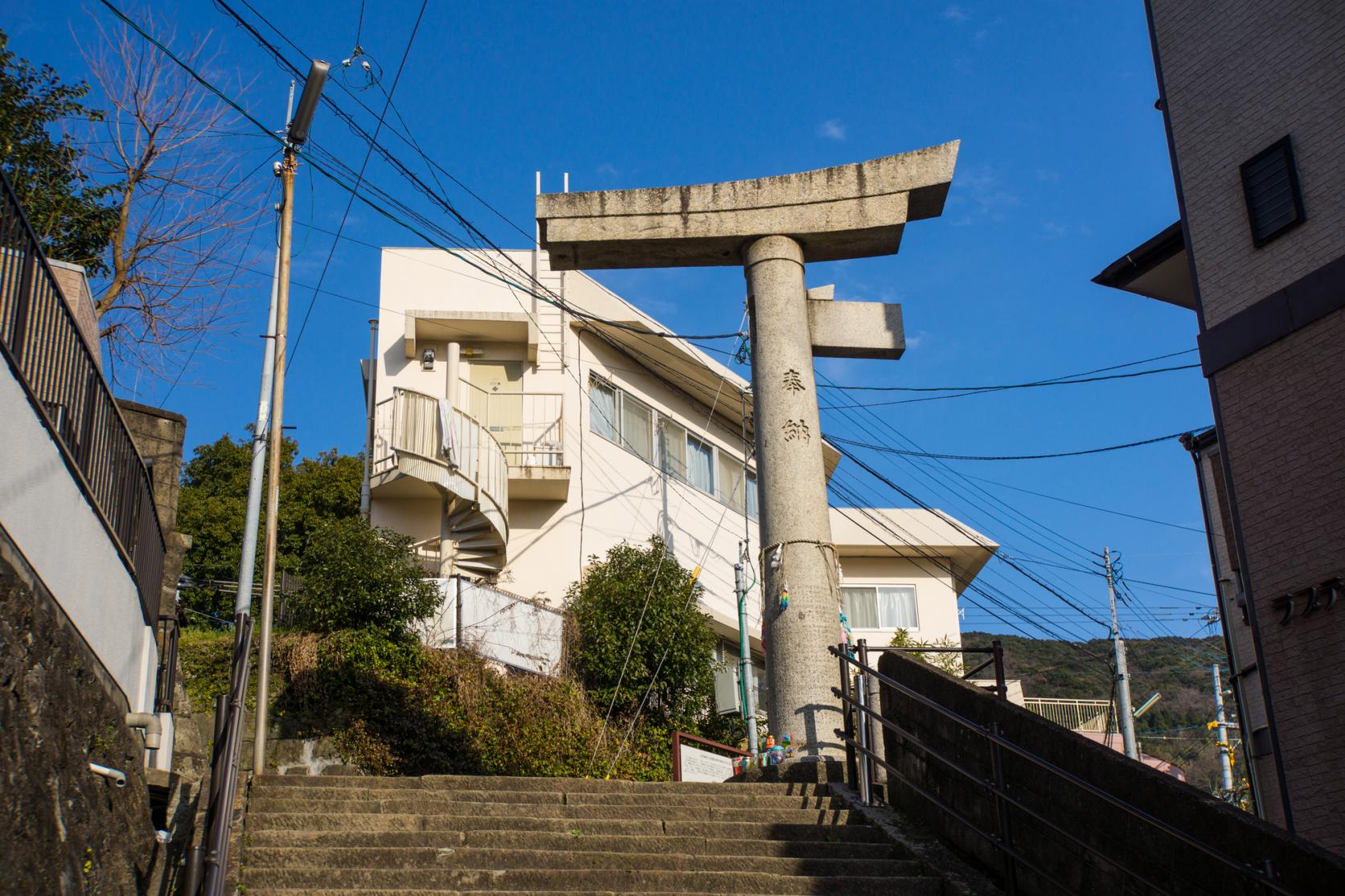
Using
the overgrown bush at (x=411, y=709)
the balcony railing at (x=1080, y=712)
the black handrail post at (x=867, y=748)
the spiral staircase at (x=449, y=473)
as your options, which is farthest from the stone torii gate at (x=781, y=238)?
the balcony railing at (x=1080, y=712)

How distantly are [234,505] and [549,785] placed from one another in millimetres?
19925

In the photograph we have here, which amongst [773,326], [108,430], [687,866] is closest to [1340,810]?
[687,866]

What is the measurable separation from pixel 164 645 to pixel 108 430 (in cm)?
322

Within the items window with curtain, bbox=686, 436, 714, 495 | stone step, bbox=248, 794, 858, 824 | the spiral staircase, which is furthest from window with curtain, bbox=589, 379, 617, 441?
stone step, bbox=248, 794, 858, 824

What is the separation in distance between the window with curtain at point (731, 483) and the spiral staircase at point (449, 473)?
609cm

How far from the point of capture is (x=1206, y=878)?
5574 millimetres

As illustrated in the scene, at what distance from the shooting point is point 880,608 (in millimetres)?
29156

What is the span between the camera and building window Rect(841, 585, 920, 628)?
29047 mm

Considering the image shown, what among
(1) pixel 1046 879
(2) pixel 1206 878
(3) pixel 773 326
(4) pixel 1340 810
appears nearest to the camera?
(2) pixel 1206 878

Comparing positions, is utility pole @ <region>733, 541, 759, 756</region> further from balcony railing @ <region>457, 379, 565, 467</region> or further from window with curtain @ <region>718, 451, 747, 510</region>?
window with curtain @ <region>718, 451, 747, 510</region>

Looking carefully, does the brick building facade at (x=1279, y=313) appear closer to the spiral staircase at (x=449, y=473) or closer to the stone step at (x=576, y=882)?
the stone step at (x=576, y=882)

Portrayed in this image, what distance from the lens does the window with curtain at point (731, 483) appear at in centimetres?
2649

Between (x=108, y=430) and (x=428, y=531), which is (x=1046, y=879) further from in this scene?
(x=428, y=531)

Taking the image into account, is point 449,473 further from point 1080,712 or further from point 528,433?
point 1080,712
